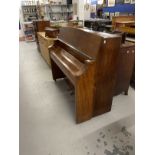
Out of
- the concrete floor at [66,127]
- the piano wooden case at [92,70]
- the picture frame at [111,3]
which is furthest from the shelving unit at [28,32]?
the piano wooden case at [92,70]

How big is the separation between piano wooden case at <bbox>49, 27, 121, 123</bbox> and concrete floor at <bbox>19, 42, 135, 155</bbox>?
19 cm

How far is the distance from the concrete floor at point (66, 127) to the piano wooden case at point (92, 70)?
0.19 meters

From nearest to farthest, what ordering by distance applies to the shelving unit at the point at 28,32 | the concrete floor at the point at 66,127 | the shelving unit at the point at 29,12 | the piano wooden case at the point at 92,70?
the concrete floor at the point at 66,127
the piano wooden case at the point at 92,70
the shelving unit at the point at 28,32
the shelving unit at the point at 29,12

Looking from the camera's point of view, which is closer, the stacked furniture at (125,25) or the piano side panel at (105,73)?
the piano side panel at (105,73)

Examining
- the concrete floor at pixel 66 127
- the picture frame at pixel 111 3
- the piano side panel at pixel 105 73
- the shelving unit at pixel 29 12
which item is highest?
the shelving unit at pixel 29 12

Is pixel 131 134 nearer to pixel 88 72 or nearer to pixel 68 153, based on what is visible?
pixel 68 153

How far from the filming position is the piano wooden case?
6.47ft

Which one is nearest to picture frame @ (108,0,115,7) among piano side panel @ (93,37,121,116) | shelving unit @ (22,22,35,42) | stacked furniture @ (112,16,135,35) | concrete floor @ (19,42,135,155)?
stacked furniture @ (112,16,135,35)

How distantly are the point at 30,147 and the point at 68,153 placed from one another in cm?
45

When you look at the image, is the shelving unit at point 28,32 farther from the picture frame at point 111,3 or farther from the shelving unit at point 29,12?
the picture frame at point 111,3

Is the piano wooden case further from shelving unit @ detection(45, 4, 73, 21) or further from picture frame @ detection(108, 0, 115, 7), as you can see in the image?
shelving unit @ detection(45, 4, 73, 21)

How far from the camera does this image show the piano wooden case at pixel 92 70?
1971mm
